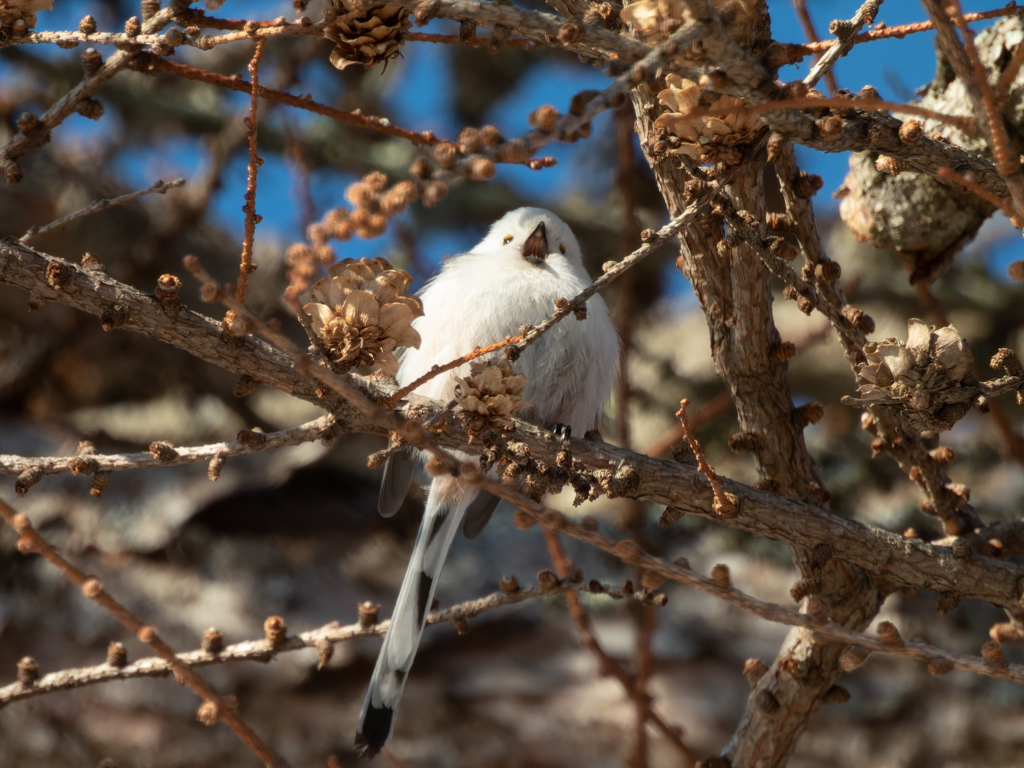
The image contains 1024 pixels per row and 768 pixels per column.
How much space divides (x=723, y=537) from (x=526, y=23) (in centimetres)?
241

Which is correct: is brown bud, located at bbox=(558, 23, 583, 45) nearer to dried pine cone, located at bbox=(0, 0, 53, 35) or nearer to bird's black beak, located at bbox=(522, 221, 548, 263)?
dried pine cone, located at bbox=(0, 0, 53, 35)

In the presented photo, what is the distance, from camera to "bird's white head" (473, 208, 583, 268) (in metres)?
2.50

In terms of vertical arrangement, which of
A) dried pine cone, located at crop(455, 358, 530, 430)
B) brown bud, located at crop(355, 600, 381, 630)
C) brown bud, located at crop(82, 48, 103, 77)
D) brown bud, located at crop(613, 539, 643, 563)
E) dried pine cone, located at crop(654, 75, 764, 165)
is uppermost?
brown bud, located at crop(82, 48, 103, 77)

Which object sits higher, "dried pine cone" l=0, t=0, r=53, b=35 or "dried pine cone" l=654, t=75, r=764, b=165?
"dried pine cone" l=0, t=0, r=53, b=35

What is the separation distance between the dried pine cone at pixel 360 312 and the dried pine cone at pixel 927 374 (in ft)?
1.87

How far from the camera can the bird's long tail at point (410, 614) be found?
6.18 ft

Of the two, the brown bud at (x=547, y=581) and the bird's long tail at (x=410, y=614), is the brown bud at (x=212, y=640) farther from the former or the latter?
the brown bud at (x=547, y=581)

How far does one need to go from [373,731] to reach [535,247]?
3.96ft

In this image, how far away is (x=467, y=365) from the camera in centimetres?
213

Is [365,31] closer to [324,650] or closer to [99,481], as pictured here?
[99,481]

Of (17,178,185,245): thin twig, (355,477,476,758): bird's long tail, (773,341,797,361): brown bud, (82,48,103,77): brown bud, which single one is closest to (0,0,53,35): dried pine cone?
(82,48,103,77): brown bud

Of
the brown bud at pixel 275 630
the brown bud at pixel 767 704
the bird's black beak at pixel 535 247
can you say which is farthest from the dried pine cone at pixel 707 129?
the bird's black beak at pixel 535 247

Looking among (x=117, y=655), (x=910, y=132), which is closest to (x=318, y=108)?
(x=910, y=132)

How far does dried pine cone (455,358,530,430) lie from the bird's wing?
1.22m
